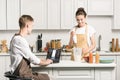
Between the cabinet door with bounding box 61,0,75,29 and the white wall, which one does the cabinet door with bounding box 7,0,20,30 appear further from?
the cabinet door with bounding box 61,0,75,29

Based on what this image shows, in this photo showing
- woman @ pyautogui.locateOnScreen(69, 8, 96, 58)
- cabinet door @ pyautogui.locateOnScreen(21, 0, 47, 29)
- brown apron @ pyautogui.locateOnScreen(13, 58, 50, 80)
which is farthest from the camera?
cabinet door @ pyautogui.locateOnScreen(21, 0, 47, 29)

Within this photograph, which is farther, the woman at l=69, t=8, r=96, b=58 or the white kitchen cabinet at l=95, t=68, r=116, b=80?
the woman at l=69, t=8, r=96, b=58

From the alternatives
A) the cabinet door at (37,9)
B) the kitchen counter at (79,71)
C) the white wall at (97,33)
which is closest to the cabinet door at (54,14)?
the cabinet door at (37,9)

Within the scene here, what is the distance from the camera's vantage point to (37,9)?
562cm

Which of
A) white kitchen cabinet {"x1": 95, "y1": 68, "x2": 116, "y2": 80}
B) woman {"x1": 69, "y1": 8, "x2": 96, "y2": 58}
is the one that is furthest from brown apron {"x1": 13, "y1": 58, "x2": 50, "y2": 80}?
woman {"x1": 69, "y1": 8, "x2": 96, "y2": 58}

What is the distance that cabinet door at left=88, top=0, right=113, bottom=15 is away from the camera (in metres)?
5.66

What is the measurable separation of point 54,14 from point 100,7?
88 centimetres

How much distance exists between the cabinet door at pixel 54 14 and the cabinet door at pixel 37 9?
0.27 ft

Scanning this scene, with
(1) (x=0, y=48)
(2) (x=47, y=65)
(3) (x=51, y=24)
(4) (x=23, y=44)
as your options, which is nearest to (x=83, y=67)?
(2) (x=47, y=65)

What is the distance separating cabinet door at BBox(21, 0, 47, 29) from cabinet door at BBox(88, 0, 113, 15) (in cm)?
86

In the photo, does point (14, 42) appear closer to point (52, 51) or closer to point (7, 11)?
point (52, 51)

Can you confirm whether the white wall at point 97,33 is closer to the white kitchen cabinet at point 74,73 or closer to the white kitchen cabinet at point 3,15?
the white kitchen cabinet at point 3,15

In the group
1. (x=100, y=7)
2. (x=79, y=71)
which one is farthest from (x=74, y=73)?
(x=100, y=7)

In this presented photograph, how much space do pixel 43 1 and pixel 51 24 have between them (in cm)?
45
